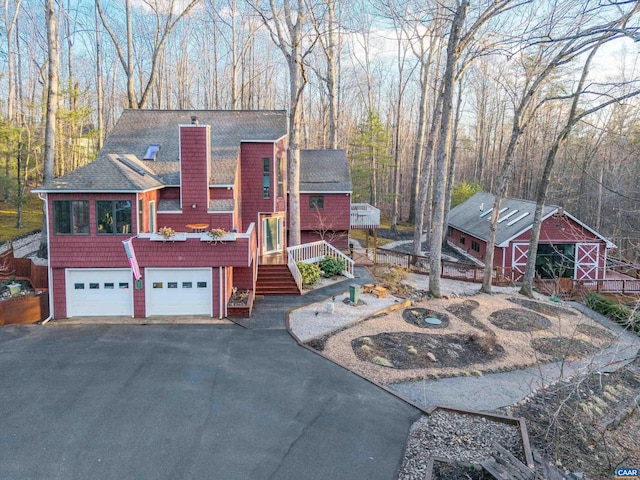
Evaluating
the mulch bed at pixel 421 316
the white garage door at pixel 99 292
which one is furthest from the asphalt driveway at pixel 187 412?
the mulch bed at pixel 421 316

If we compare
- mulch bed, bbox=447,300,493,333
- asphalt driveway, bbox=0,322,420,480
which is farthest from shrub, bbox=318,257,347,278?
asphalt driveway, bbox=0,322,420,480

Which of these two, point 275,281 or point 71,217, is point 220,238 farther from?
point 71,217

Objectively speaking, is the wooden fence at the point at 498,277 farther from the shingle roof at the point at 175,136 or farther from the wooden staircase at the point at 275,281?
the shingle roof at the point at 175,136

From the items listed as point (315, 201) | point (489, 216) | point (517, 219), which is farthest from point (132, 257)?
point (489, 216)

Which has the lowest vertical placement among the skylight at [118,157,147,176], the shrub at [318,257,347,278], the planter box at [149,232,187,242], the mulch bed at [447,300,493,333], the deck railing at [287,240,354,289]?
the mulch bed at [447,300,493,333]

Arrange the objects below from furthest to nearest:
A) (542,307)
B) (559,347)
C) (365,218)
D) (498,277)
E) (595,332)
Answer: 1. (365,218)
2. (498,277)
3. (542,307)
4. (595,332)
5. (559,347)

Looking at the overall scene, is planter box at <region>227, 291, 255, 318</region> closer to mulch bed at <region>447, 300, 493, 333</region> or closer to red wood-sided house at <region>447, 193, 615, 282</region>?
mulch bed at <region>447, 300, 493, 333</region>

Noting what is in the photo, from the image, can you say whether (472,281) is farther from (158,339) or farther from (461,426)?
(158,339)

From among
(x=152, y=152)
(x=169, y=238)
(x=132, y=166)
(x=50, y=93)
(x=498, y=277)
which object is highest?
(x=50, y=93)
